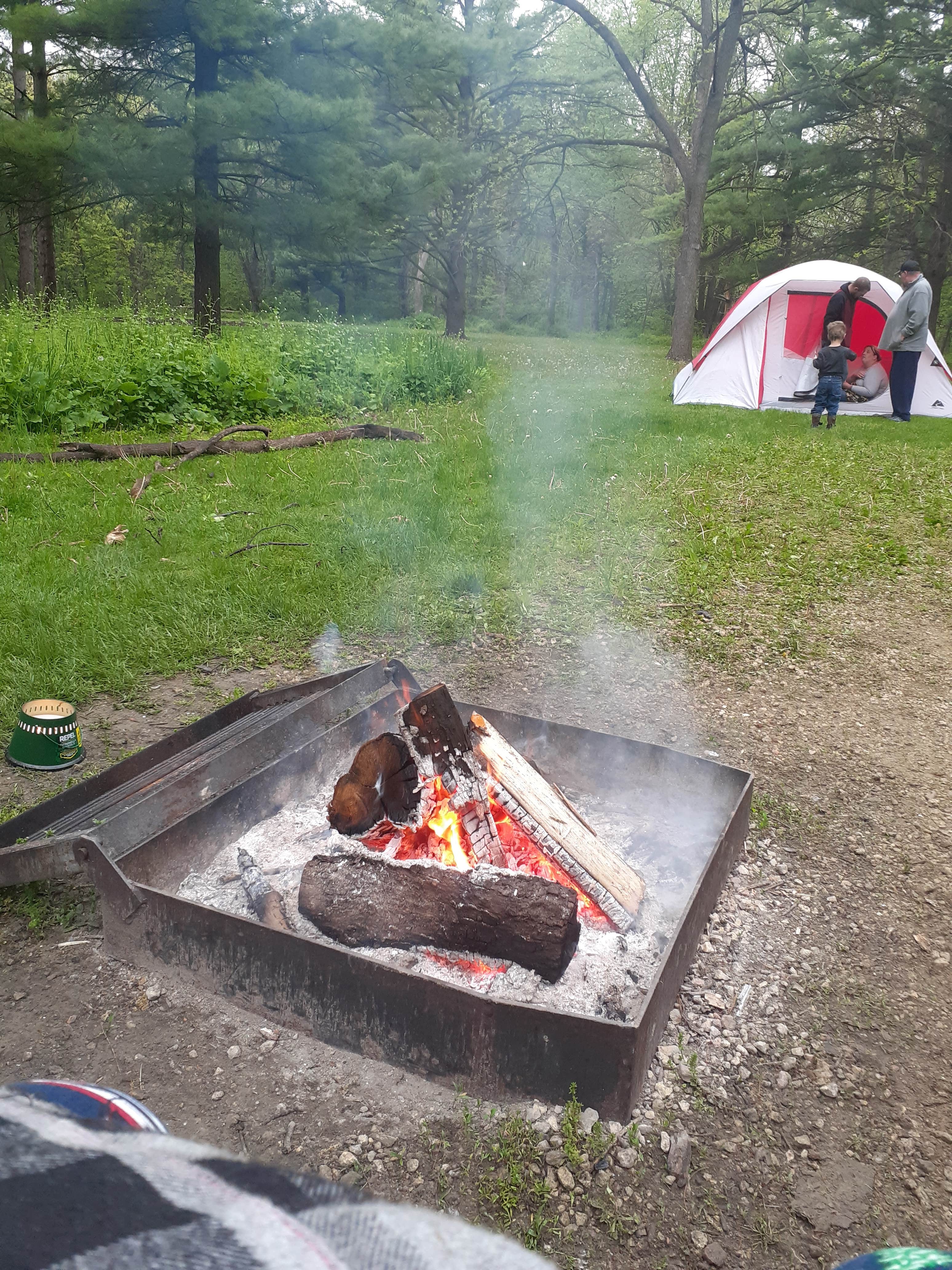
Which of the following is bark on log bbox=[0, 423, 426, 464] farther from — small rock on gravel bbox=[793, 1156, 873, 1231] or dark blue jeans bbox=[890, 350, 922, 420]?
small rock on gravel bbox=[793, 1156, 873, 1231]

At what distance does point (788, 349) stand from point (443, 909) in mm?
13083

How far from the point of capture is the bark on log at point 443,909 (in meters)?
2.20

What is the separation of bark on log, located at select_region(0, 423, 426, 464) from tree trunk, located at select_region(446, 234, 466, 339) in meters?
16.7

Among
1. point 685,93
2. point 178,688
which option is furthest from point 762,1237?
point 685,93

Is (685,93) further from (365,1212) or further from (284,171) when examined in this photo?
(365,1212)

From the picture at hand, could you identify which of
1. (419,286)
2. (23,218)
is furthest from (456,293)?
(419,286)

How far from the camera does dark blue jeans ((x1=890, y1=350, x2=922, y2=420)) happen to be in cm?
1166

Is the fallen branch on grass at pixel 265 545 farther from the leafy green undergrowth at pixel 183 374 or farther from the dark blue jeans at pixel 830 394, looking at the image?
Result: the dark blue jeans at pixel 830 394

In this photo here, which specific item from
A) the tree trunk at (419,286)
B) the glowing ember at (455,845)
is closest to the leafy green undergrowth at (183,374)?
the glowing ember at (455,845)

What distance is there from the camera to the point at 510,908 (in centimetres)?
221

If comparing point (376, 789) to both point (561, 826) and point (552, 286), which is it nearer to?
point (561, 826)

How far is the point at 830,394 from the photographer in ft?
36.8

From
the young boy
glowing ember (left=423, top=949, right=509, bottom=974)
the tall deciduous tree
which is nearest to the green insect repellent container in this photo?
glowing ember (left=423, top=949, right=509, bottom=974)

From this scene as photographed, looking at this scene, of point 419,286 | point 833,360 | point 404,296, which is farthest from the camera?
point 404,296
